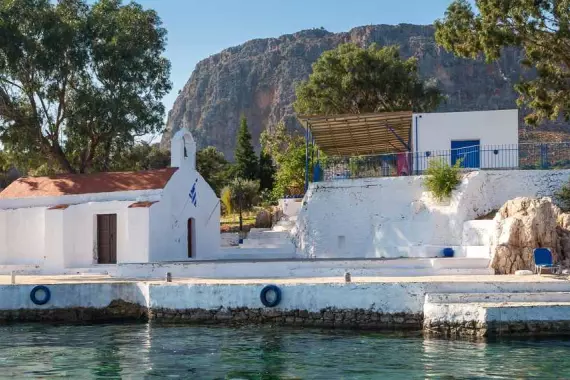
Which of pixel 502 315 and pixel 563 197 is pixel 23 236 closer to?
pixel 502 315

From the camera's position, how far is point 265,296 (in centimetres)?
1808

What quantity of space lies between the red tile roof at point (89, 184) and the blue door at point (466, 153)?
1060 cm

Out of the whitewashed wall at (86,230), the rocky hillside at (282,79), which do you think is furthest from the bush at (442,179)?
the rocky hillside at (282,79)

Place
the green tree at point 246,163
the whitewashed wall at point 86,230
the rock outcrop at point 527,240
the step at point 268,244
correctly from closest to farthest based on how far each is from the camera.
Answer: the rock outcrop at point 527,240, the whitewashed wall at point 86,230, the step at point 268,244, the green tree at point 246,163

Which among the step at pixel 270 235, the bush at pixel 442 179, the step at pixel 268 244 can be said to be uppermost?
the bush at pixel 442 179

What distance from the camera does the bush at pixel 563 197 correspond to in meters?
23.5

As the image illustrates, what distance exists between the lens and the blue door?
2692 centimetres

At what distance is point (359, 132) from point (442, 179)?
6.65 metres

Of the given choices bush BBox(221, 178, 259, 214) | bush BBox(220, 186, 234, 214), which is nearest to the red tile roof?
bush BBox(221, 178, 259, 214)

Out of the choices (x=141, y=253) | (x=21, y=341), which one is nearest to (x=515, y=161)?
(x=141, y=253)

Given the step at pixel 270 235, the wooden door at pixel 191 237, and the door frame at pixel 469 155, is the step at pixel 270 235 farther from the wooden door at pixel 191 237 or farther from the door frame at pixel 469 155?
the door frame at pixel 469 155

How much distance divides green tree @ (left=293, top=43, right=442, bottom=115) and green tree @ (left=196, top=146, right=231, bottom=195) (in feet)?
34.1

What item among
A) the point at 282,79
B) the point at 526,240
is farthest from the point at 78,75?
the point at 282,79

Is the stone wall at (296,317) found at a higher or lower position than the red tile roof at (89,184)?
lower
